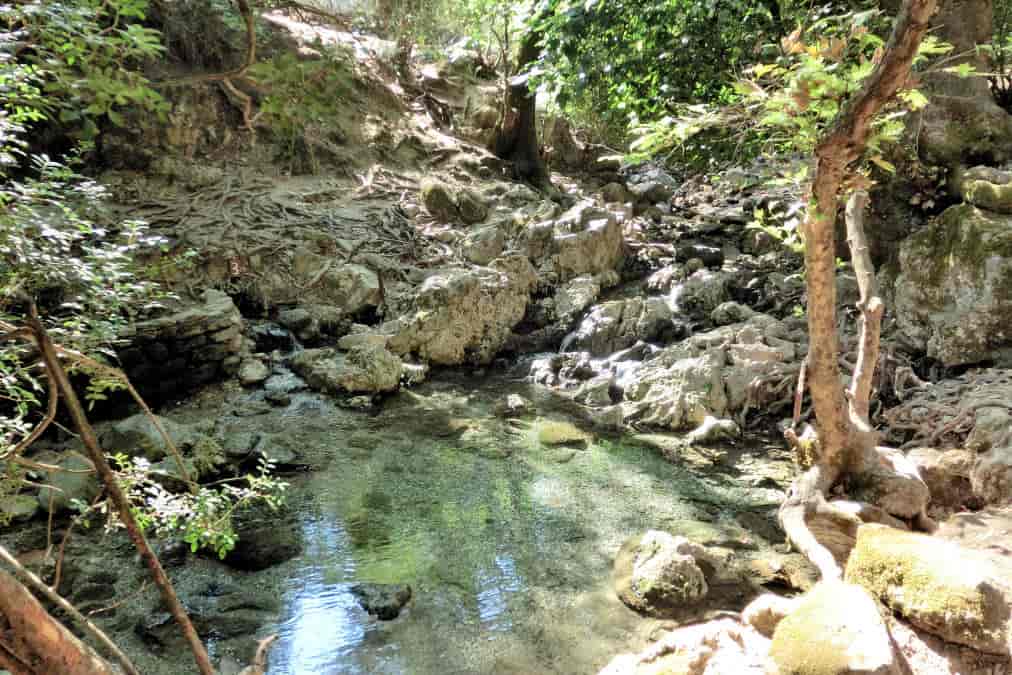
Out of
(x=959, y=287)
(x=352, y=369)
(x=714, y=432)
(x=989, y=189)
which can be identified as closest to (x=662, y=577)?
(x=714, y=432)

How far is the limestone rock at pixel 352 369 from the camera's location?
7363mm

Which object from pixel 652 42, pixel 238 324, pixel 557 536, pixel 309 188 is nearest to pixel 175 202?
pixel 309 188

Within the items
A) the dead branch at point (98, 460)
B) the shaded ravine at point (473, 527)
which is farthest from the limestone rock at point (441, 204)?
the dead branch at point (98, 460)

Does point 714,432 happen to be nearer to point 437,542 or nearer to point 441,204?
point 437,542

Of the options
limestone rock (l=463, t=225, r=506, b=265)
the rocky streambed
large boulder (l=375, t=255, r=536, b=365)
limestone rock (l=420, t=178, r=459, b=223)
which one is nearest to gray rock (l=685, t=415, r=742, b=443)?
the rocky streambed

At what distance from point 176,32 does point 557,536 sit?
37.3 ft

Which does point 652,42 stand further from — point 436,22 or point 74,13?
point 436,22

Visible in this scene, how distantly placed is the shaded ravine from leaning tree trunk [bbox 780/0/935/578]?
95 cm

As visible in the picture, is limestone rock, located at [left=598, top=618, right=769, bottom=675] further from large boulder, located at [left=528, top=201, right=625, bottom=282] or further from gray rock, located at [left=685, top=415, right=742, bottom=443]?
large boulder, located at [left=528, top=201, right=625, bottom=282]

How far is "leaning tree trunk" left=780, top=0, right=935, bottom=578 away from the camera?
258 centimetres

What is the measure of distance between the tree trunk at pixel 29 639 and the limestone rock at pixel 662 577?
3205mm

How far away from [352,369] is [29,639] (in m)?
6.25

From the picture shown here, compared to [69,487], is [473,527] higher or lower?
lower

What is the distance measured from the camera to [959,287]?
6.32m
